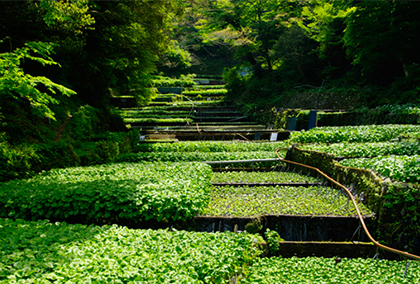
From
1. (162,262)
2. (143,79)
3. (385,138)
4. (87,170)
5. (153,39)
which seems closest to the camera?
(162,262)

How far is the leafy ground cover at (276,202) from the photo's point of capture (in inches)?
246

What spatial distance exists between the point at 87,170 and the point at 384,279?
309 inches

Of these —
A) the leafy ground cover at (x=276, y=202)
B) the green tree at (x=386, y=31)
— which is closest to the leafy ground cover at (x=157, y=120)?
the green tree at (x=386, y=31)

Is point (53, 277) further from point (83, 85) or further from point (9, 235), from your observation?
point (83, 85)

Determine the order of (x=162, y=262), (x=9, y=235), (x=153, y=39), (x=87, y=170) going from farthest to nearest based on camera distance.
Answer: (x=153, y=39) → (x=87, y=170) → (x=9, y=235) → (x=162, y=262)

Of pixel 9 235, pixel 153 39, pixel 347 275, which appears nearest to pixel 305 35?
pixel 153 39

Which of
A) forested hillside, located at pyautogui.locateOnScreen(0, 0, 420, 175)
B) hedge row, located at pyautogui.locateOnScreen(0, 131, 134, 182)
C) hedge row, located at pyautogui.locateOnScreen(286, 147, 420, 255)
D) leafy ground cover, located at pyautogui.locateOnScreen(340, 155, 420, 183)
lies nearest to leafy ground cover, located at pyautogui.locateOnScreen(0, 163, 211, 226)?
hedge row, located at pyautogui.locateOnScreen(0, 131, 134, 182)

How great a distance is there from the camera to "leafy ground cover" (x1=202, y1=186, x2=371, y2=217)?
20.5ft

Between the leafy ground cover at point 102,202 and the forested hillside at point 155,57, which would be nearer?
the leafy ground cover at point 102,202

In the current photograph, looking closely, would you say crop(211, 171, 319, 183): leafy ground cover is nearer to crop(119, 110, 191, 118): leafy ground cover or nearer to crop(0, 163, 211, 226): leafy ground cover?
crop(0, 163, 211, 226): leafy ground cover

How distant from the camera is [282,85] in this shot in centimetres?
2866

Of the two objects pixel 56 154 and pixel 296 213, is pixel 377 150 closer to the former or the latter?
pixel 296 213

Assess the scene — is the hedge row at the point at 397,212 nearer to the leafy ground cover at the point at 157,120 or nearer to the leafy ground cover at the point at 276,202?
the leafy ground cover at the point at 276,202

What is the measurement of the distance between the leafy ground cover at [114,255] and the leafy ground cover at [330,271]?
32cm
